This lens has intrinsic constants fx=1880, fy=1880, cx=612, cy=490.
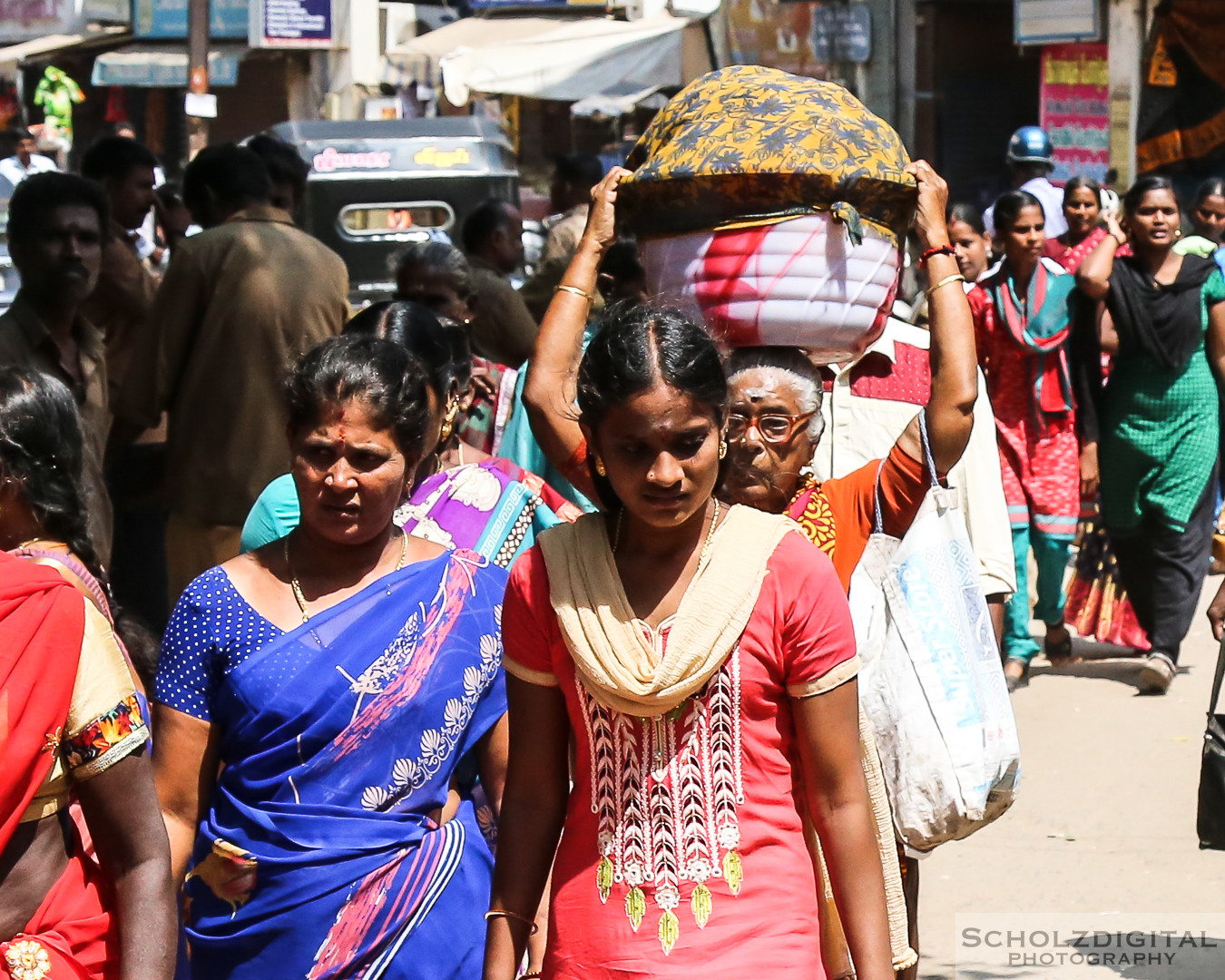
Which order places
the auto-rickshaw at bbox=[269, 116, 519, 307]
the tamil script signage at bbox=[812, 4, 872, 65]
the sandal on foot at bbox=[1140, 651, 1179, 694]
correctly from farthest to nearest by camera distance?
the tamil script signage at bbox=[812, 4, 872, 65] < the auto-rickshaw at bbox=[269, 116, 519, 307] < the sandal on foot at bbox=[1140, 651, 1179, 694]

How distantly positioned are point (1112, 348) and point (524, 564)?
6.07 m

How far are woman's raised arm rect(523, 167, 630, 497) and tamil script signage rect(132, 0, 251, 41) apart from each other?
22.9 m

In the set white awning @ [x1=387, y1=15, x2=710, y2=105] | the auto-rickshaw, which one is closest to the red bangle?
the auto-rickshaw

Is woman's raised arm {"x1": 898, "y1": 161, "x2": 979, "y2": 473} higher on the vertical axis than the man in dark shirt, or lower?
higher

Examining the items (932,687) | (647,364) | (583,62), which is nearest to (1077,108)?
(583,62)

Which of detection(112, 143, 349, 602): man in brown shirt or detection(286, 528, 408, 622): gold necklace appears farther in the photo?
detection(112, 143, 349, 602): man in brown shirt

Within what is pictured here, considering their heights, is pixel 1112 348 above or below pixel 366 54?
below

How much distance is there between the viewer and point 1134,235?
26.6 feet

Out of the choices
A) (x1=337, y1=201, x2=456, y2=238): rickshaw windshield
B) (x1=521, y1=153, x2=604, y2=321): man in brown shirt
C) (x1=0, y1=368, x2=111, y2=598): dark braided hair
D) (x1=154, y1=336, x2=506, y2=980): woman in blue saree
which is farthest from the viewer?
(x1=337, y1=201, x2=456, y2=238): rickshaw windshield

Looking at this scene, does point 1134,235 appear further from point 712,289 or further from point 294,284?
point 712,289

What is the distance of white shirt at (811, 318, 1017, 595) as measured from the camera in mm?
4668

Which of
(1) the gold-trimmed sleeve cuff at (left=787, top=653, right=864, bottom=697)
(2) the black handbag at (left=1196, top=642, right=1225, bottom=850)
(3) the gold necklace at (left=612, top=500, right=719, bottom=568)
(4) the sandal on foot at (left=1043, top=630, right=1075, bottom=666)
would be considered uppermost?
(3) the gold necklace at (left=612, top=500, right=719, bottom=568)

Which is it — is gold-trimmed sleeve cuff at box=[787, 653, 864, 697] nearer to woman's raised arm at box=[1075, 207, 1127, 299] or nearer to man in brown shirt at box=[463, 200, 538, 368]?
man in brown shirt at box=[463, 200, 538, 368]

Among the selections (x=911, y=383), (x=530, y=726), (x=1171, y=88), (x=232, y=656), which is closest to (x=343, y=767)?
(x=232, y=656)
